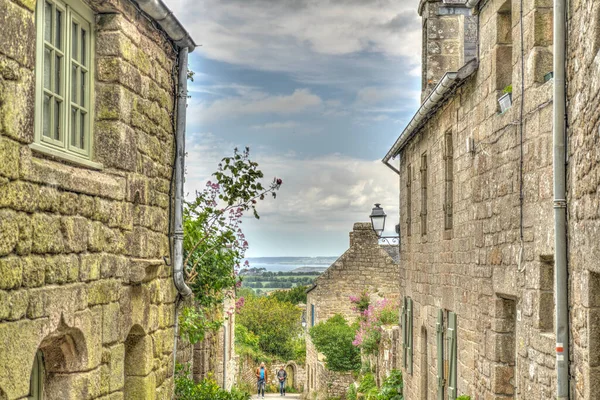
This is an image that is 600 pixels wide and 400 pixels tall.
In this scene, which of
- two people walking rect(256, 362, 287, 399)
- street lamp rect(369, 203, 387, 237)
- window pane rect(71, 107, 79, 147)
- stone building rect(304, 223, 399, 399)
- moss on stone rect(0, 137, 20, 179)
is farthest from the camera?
two people walking rect(256, 362, 287, 399)

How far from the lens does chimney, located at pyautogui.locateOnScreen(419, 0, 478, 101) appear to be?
518 inches

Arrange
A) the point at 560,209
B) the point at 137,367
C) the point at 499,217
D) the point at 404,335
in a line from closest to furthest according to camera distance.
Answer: the point at 560,209
the point at 137,367
the point at 499,217
the point at 404,335

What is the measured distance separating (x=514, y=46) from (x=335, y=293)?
21881 mm

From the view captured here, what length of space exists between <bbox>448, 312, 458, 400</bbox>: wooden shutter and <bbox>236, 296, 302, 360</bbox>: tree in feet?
108

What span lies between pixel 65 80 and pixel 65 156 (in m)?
0.50

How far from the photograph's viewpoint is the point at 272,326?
43.2m

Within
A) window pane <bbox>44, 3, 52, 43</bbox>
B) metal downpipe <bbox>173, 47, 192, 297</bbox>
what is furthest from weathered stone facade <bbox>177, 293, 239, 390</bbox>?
window pane <bbox>44, 3, 52, 43</bbox>

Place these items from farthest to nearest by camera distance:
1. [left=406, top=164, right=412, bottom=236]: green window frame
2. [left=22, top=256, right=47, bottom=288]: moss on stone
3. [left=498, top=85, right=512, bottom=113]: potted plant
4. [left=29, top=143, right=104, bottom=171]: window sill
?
[left=406, top=164, right=412, bottom=236]: green window frame, [left=498, top=85, right=512, bottom=113]: potted plant, [left=29, top=143, right=104, bottom=171]: window sill, [left=22, top=256, right=47, bottom=288]: moss on stone

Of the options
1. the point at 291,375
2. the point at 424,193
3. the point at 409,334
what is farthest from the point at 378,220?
the point at 291,375

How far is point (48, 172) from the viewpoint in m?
5.08

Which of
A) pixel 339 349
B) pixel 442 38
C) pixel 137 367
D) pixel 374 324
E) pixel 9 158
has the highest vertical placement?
pixel 442 38

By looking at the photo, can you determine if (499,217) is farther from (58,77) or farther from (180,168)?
(58,77)

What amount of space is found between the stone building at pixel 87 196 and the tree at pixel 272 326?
35.1 m

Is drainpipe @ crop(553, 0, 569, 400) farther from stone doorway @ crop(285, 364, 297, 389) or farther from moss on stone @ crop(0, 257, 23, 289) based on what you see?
stone doorway @ crop(285, 364, 297, 389)
